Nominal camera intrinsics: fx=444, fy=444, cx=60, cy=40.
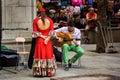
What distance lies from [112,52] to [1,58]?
6.07 metres

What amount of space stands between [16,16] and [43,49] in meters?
3.70

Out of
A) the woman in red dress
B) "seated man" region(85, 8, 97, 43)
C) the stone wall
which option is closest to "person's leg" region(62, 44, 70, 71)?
the woman in red dress

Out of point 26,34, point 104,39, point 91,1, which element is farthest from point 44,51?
point 91,1

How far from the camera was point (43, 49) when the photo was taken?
434 inches

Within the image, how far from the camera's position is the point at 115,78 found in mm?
10555

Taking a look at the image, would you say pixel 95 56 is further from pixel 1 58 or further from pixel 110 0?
pixel 110 0

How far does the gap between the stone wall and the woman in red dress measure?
3284 millimetres

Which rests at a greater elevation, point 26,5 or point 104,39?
point 26,5

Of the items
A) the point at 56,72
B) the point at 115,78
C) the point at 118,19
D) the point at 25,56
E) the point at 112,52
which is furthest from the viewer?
the point at 118,19

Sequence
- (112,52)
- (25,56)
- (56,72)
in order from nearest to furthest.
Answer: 1. (56,72)
2. (25,56)
3. (112,52)

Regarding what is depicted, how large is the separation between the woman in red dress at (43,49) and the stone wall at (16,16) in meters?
3.28

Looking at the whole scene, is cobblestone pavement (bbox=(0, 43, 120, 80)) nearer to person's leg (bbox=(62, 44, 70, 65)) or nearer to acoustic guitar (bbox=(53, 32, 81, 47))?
person's leg (bbox=(62, 44, 70, 65))

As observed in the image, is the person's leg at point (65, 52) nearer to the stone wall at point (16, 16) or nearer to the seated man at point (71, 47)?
the seated man at point (71, 47)

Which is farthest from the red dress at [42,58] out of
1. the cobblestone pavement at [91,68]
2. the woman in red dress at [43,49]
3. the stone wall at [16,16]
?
the stone wall at [16,16]
